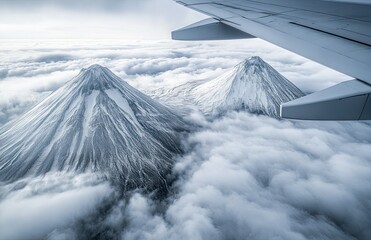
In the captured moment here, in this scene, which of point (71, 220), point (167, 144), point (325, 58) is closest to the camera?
point (325, 58)

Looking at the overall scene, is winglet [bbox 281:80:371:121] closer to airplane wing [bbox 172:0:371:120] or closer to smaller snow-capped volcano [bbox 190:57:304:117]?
airplane wing [bbox 172:0:371:120]

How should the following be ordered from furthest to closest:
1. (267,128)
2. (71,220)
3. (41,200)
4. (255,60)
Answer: (255,60)
(267,128)
(41,200)
(71,220)

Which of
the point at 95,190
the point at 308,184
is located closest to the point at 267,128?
the point at 308,184

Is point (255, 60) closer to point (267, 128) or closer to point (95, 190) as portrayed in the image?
point (267, 128)

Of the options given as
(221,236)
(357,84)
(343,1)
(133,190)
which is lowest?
(133,190)

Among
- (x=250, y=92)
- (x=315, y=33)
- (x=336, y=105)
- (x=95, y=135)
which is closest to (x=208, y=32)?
(x=315, y=33)

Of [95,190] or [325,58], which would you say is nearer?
[325,58]

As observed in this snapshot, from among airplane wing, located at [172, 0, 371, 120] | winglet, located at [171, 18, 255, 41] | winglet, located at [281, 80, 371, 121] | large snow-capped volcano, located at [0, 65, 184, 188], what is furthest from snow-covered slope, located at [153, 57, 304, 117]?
winglet, located at [281, 80, 371, 121]

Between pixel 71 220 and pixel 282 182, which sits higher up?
pixel 282 182
